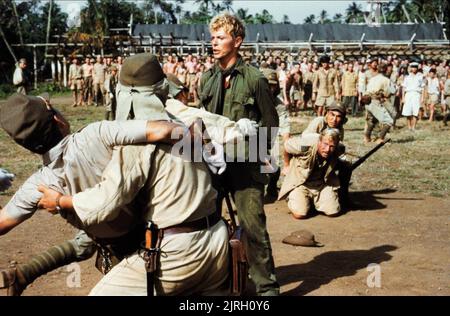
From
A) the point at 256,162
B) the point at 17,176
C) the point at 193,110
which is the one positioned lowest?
the point at 17,176

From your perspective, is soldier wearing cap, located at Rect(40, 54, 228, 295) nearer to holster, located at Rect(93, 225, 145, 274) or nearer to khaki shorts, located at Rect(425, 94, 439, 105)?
holster, located at Rect(93, 225, 145, 274)

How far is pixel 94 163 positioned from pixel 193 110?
0.82 meters

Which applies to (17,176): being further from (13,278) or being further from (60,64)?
(60,64)

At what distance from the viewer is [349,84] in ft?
75.9

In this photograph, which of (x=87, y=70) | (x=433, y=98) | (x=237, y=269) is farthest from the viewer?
(x=87, y=70)

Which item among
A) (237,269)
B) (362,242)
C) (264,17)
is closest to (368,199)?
(362,242)

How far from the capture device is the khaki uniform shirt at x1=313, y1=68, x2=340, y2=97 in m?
23.0

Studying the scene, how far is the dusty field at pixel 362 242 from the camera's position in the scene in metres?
5.74

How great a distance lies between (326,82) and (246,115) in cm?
1864

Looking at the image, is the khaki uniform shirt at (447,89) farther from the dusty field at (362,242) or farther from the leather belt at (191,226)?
the leather belt at (191,226)

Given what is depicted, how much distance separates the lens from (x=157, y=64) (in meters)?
3.66

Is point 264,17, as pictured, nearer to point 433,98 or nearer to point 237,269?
point 433,98

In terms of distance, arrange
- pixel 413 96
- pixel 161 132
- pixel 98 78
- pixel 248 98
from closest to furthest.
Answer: pixel 161 132, pixel 248 98, pixel 413 96, pixel 98 78
